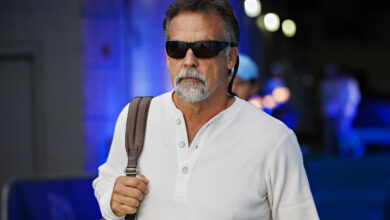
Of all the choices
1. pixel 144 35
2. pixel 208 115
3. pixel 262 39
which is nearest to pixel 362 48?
pixel 262 39

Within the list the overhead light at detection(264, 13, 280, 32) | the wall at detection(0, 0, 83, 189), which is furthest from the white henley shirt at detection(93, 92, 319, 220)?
the overhead light at detection(264, 13, 280, 32)

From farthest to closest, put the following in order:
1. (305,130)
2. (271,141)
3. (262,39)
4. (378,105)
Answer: (305,130)
(262,39)
(378,105)
(271,141)

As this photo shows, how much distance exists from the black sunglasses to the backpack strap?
269 mm

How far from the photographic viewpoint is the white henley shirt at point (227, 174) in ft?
6.28

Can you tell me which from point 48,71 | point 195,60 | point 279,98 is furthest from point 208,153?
point 279,98

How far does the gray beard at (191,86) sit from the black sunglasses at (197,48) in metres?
0.06

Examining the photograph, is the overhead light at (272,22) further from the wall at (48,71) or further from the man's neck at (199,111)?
the man's neck at (199,111)

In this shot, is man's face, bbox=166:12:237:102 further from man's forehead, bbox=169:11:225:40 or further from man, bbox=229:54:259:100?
man, bbox=229:54:259:100

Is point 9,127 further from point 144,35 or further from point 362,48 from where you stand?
point 362,48

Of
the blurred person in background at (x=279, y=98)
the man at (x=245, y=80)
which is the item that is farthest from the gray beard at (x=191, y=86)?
the blurred person in background at (x=279, y=98)

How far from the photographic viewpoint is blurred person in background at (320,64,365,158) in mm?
11398

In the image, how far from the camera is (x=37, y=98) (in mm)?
7992

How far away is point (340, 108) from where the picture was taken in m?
11.5

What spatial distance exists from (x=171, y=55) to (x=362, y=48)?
3166cm
